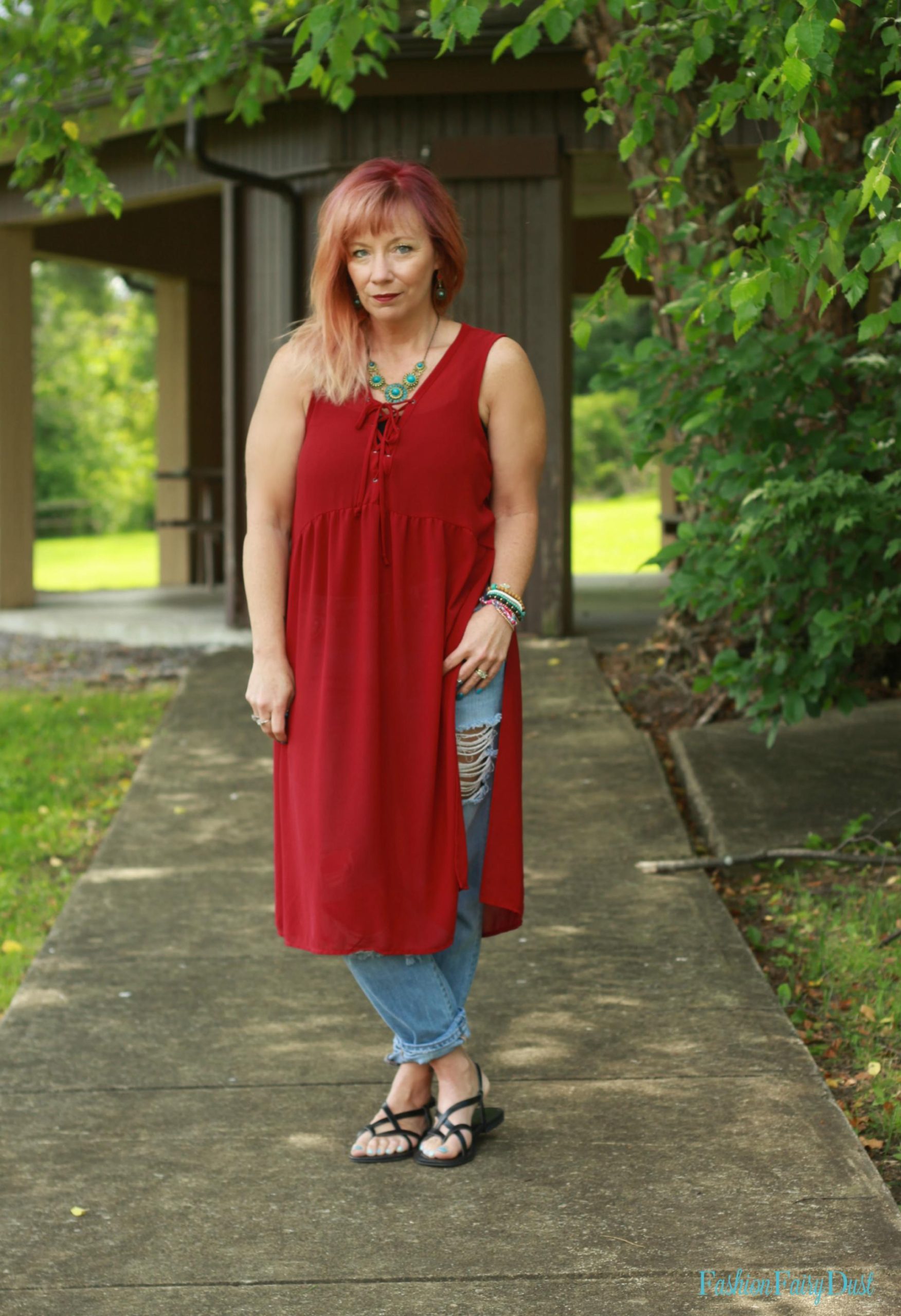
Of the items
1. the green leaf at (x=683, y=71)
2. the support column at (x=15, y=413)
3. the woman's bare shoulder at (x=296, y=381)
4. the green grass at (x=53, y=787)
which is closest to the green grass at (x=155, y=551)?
the support column at (x=15, y=413)

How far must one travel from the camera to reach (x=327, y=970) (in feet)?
13.8

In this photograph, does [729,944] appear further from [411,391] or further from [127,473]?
[127,473]

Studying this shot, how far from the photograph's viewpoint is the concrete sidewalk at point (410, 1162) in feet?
8.43

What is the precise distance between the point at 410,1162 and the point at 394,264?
177 centimetres

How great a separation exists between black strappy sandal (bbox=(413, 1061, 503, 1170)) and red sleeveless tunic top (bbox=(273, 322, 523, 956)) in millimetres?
424

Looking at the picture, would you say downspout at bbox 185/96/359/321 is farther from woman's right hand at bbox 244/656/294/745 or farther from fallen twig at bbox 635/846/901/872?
woman's right hand at bbox 244/656/294/745

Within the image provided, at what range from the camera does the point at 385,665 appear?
2838mm

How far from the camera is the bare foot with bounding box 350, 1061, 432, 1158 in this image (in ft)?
9.97

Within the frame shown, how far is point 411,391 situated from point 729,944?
81.2 inches

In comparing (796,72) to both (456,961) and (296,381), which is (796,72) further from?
(456,961)

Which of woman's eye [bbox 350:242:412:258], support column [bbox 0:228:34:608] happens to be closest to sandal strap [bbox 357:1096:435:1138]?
woman's eye [bbox 350:242:412:258]

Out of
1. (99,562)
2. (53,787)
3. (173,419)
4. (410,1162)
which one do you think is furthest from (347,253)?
(99,562)

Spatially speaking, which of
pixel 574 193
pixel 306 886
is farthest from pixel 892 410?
pixel 574 193

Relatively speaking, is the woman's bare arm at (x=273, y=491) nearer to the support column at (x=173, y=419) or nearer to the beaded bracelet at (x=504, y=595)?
the beaded bracelet at (x=504, y=595)
